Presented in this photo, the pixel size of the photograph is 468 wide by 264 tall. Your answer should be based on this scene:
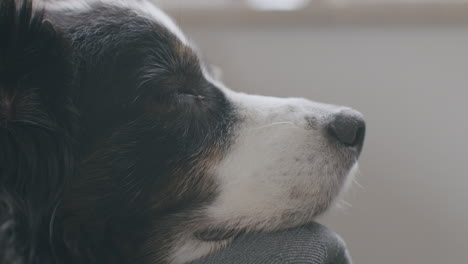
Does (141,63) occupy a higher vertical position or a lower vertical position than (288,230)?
higher

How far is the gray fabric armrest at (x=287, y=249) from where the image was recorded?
76 cm

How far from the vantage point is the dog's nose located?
3.06 feet

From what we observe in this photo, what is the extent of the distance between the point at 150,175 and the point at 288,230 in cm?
22

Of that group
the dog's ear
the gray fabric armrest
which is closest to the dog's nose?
the gray fabric armrest

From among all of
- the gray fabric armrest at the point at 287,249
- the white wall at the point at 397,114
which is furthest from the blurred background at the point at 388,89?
the gray fabric armrest at the point at 287,249

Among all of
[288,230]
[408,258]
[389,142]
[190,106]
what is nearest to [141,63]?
[190,106]

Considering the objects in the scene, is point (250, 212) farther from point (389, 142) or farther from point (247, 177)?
point (389, 142)

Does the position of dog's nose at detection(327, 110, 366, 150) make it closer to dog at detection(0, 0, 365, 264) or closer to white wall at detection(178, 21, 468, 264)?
dog at detection(0, 0, 365, 264)

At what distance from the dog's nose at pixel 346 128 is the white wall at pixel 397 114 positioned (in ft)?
2.68

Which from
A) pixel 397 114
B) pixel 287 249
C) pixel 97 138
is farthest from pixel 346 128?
pixel 397 114

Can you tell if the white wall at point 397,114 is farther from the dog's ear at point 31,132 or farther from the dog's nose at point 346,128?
the dog's ear at point 31,132

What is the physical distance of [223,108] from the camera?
0.97m

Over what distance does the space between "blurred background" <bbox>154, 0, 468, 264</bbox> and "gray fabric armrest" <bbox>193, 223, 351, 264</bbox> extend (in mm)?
865

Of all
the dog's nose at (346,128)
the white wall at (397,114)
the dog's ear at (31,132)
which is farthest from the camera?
the white wall at (397,114)
